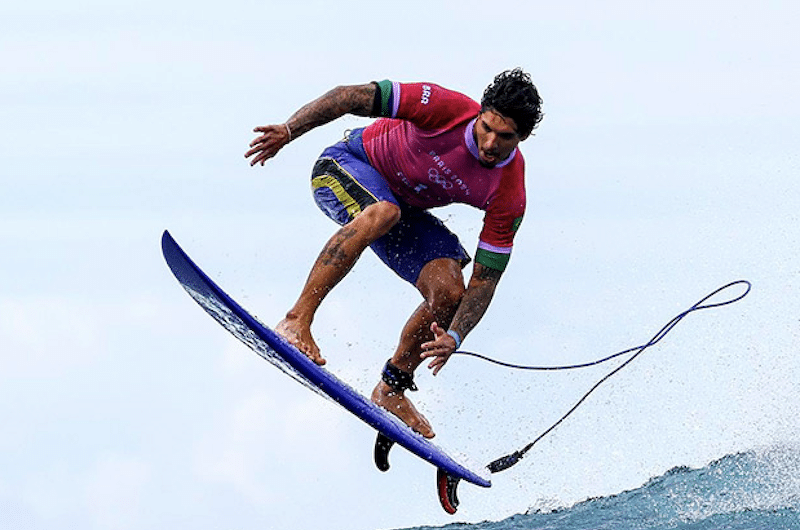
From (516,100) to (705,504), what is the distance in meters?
4.65

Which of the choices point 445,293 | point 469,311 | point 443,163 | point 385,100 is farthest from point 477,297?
point 385,100

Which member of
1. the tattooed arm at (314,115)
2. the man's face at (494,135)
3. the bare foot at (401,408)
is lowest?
the bare foot at (401,408)

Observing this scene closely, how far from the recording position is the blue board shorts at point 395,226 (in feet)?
26.7

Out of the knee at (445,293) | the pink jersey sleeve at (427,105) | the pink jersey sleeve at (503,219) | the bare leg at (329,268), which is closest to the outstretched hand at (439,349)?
the knee at (445,293)

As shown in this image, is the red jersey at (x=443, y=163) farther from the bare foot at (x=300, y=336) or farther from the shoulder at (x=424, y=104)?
the bare foot at (x=300, y=336)

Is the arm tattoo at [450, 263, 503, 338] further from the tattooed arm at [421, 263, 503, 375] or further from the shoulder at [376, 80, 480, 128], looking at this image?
the shoulder at [376, 80, 480, 128]

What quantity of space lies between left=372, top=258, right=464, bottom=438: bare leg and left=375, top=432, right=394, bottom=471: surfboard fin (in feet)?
0.90

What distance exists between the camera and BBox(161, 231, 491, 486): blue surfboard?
7137 mm

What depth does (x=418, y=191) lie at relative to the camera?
8117 millimetres

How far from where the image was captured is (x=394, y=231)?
842 cm

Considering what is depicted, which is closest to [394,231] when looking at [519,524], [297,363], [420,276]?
[420,276]

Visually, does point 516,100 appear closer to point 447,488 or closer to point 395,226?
Answer: point 395,226

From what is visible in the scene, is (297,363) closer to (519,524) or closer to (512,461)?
(512,461)

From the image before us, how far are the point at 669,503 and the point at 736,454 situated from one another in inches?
70.0
